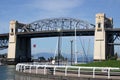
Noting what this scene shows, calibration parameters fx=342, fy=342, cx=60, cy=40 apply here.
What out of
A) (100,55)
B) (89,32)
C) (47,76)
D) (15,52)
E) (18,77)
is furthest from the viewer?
(15,52)

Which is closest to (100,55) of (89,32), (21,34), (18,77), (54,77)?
(89,32)

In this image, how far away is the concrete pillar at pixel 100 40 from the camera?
526 feet

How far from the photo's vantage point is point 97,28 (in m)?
164

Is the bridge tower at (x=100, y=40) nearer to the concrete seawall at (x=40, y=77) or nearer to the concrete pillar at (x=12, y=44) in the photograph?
the concrete pillar at (x=12, y=44)

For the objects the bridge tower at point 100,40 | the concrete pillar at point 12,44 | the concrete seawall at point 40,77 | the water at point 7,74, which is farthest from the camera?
the concrete pillar at point 12,44

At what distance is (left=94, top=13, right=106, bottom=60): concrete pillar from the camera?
160m

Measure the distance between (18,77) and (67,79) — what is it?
43.6 ft

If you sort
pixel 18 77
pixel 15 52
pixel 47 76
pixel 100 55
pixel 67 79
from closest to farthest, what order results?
pixel 67 79 → pixel 47 76 → pixel 18 77 → pixel 100 55 → pixel 15 52

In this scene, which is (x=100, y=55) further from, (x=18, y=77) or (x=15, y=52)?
(x=18, y=77)

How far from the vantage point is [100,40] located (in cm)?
16238

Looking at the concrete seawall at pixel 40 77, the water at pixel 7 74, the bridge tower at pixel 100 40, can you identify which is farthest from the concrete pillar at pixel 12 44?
the concrete seawall at pixel 40 77

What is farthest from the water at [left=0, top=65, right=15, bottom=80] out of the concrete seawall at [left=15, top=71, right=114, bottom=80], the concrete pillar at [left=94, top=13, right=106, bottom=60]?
the concrete pillar at [left=94, top=13, right=106, bottom=60]

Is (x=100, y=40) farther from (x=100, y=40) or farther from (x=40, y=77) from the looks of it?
(x=40, y=77)

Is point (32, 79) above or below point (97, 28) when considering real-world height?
below
